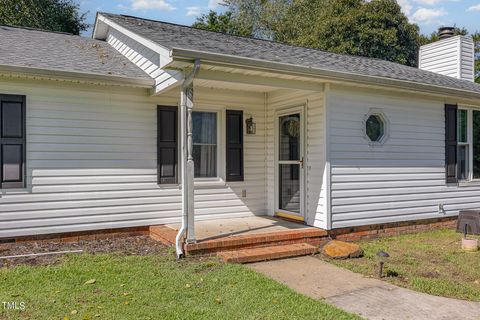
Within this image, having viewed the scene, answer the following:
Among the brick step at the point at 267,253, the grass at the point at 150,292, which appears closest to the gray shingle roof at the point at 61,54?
the grass at the point at 150,292

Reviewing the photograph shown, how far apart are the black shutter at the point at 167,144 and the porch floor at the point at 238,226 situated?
0.84 meters

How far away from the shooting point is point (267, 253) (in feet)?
17.0

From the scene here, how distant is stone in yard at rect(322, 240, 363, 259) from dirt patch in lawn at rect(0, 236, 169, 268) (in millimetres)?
2181

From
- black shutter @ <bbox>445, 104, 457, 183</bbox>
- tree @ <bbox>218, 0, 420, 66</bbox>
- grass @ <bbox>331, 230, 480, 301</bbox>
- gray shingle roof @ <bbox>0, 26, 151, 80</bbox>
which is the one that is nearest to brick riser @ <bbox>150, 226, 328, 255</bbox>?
grass @ <bbox>331, 230, 480, 301</bbox>

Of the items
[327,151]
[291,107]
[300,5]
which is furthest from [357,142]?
[300,5]

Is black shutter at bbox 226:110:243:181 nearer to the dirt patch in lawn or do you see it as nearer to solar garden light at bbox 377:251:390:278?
the dirt patch in lawn

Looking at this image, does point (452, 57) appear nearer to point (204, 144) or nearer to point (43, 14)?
point (204, 144)

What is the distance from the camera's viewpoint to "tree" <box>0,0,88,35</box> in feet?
46.8

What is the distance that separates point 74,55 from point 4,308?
4.52m

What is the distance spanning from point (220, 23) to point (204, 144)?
1882 cm

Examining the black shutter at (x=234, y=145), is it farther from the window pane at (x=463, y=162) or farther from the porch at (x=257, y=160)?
the window pane at (x=463, y=162)

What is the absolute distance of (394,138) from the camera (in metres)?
6.91

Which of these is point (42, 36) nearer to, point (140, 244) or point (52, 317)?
point (140, 244)

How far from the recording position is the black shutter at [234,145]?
707 cm
